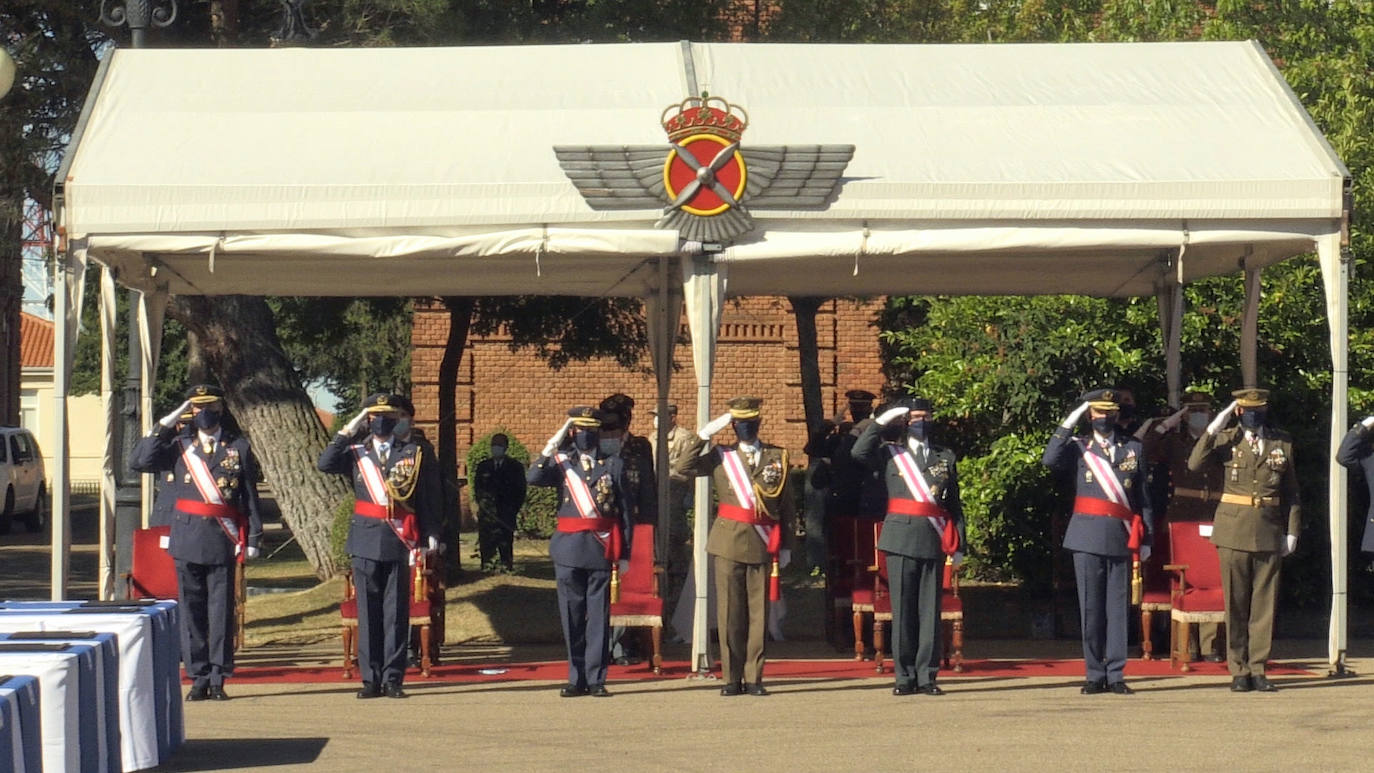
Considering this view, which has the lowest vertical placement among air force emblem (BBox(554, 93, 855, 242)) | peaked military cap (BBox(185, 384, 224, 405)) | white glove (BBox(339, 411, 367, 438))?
white glove (BBox(339, 411, 367, 438))

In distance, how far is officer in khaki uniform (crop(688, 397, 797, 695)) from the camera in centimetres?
1131

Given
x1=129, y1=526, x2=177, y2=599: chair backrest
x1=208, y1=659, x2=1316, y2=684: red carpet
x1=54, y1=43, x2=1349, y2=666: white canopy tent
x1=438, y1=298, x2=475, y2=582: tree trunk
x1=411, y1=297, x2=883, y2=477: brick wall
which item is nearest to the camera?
x1=54, y1=43, x2=1349, y2=666: white canopy tent

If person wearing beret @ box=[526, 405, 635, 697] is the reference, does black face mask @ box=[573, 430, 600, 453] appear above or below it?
above

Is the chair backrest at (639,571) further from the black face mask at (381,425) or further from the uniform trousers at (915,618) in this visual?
the black face mask at (381,425)

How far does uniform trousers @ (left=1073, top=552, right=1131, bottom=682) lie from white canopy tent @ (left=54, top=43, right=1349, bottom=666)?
140cm

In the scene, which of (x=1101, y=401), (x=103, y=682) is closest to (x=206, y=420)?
(x=103, y=682)

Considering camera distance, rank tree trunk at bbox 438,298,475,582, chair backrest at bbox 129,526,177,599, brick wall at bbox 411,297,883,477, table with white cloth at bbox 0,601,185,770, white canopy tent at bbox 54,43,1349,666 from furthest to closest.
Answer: brick wall at bbox 411,297,883,477 → tree trunk at bbox 438,298,475,582 → chair backrest at bbox 129,526,177,599 → white canopy tent at bbox 54,43,1349,666 → table with white cloth at bbox 0,601,185,770

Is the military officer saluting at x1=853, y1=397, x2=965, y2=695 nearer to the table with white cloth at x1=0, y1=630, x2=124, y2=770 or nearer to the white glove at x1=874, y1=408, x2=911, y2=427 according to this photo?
the white glove at x1=874, y1=408, x2=911, y2=427

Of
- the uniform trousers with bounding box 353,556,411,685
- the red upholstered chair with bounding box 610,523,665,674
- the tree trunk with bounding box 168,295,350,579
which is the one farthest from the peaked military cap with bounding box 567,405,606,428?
the tree trunk with bounding box 168,295,350,579

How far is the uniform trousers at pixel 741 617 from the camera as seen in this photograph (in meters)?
11.3

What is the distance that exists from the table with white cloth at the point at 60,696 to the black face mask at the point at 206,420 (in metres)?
4.18

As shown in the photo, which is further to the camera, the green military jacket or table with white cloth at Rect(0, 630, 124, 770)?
the green military jacket

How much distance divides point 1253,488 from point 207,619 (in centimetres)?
630

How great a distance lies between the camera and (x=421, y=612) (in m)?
12.1
